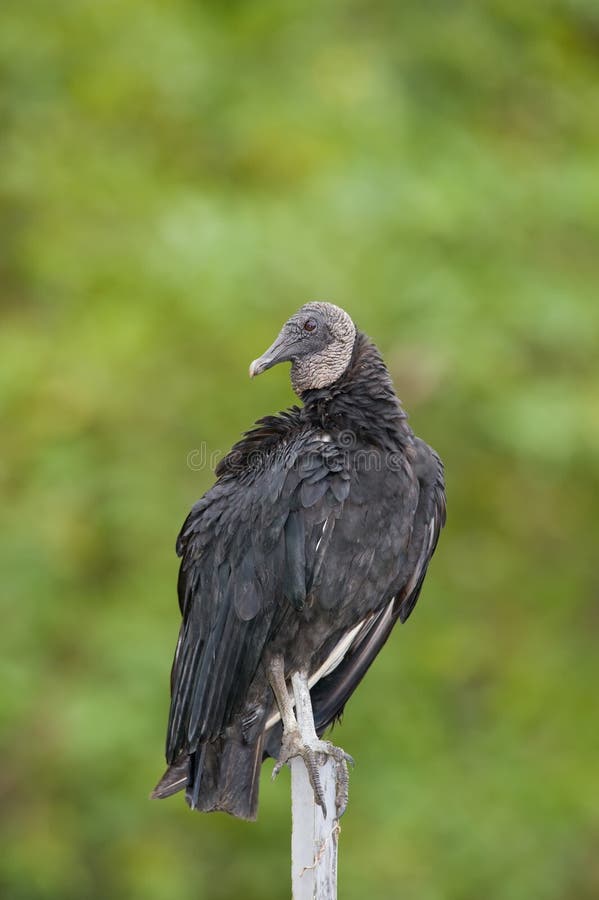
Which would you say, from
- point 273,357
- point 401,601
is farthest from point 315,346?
point 401,601

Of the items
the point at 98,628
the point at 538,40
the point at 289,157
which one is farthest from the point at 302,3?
the point at 98,628

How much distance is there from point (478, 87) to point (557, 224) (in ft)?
3.06

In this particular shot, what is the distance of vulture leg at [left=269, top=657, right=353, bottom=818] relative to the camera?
8.43 ft

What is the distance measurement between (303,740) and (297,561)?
409 mm

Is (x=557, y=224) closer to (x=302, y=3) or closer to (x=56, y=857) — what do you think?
(x=302, y=3)

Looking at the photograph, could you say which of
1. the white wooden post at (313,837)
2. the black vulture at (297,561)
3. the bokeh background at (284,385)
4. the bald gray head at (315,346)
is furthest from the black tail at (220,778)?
the bokeh background at (284,385)

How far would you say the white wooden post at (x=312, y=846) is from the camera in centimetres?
237

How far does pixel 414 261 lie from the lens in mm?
5445

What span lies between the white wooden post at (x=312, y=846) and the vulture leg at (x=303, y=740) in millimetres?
22

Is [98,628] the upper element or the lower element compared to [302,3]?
lower

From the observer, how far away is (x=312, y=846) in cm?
240

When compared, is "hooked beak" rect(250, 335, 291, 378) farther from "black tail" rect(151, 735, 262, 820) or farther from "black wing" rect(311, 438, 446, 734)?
"black tail" rect(151, 735, 262, 820)

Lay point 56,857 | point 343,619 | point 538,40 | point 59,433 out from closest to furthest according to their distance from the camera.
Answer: point 343,619
point 56,857
point 59,433
point 538,40

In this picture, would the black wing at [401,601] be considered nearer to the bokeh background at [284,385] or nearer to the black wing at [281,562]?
the black wing at [281,562]
